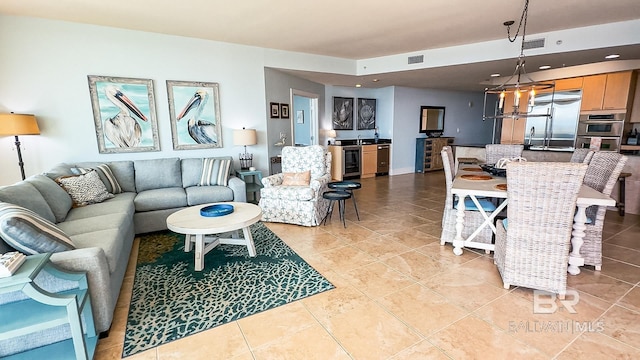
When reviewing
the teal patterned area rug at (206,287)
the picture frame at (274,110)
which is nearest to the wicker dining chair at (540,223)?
the teal patterned area rug at (206,287)

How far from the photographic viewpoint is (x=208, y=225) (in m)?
2.76

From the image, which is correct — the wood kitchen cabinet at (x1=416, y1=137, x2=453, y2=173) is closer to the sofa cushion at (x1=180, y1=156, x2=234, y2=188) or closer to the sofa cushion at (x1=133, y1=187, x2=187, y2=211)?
the sofa cushion at (x1=180, y1=156, x2=234, y2=188)

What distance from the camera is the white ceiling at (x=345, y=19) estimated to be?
3201 mm

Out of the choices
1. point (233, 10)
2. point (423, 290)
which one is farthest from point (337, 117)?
point (423, 290)

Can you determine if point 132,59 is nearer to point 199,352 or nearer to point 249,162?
point 249,162

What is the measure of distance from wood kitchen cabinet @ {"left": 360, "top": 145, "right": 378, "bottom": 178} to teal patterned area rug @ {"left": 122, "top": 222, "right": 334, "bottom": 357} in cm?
459

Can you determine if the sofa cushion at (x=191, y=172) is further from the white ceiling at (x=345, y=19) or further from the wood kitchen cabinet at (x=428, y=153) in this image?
the wood kitchen cabinet at (x=428, y=153)

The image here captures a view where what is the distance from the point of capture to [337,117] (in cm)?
767

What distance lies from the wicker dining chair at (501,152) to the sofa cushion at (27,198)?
5.30 metres

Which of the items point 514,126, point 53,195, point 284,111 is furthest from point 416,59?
point 53,195

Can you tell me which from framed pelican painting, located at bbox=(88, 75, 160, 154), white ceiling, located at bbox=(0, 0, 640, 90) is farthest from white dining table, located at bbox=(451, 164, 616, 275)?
framed pelican painting, located at bbox=(88, 75, 160, 154)

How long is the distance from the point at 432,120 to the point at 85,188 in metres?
8.08

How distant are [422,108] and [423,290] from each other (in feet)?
22.6

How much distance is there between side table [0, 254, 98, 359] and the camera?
144cm
